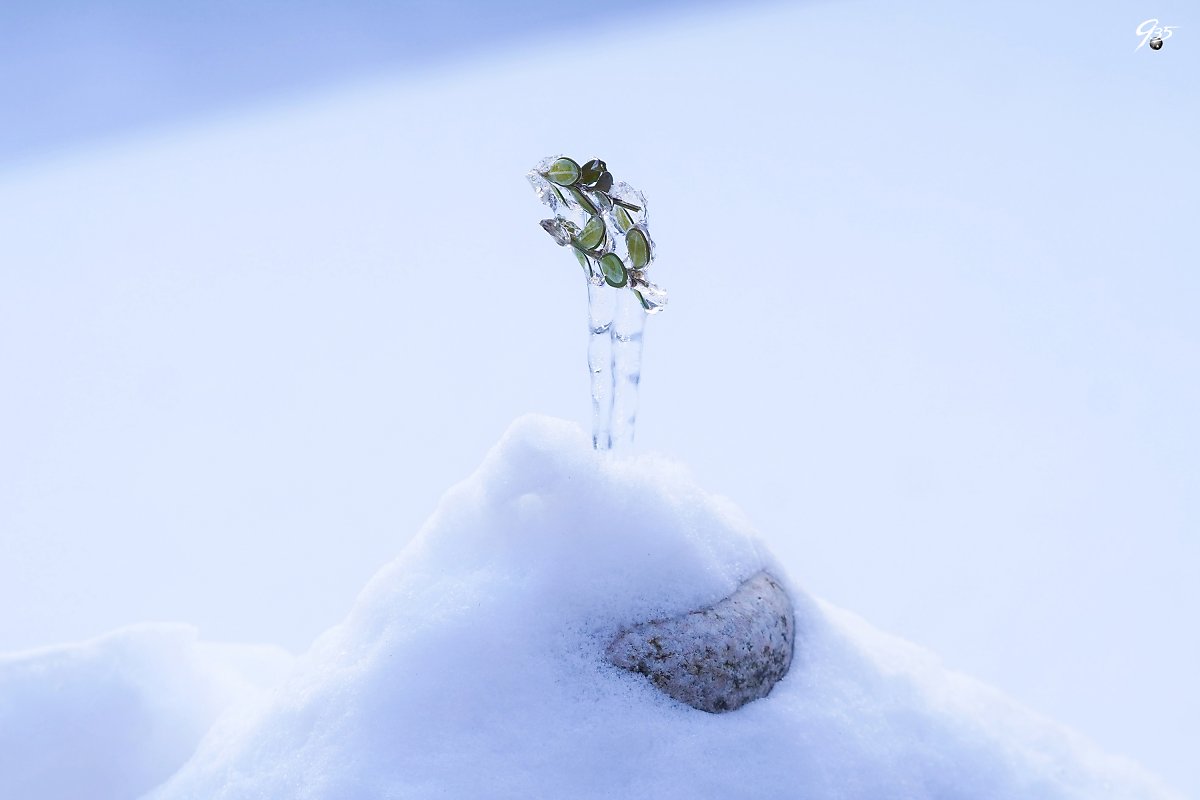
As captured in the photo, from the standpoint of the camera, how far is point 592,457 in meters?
1.39

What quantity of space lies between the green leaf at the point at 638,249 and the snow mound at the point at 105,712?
1.02 m

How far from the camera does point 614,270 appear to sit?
56.8 inches

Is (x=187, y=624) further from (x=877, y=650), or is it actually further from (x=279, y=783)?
(x=877, y=650)

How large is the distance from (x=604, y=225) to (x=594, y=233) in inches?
0.8

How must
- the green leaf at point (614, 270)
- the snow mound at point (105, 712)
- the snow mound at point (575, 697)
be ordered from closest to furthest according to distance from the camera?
the snow mound at point (575, 697)
the green leaf at point (614, 270)
the snow mound at point (105, 712)

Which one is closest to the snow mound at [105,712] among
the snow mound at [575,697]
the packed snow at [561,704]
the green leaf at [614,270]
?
the packed snow at [561,704]

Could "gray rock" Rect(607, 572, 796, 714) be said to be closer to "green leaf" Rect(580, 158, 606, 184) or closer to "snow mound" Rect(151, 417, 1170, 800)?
"snow mound" Rect(151, 417, 1170, 800)

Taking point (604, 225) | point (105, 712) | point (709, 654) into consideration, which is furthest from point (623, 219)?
point (105, 712)

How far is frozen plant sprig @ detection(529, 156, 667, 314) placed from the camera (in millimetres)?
1443

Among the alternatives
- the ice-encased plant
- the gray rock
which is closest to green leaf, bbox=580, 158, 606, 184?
the ice-encased plant

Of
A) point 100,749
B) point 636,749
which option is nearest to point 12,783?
point 100,749

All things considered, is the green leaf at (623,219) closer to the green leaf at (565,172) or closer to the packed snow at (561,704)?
the green leaf at (565,172)

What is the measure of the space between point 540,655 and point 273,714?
1.27 feet

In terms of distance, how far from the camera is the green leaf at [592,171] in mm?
1439
